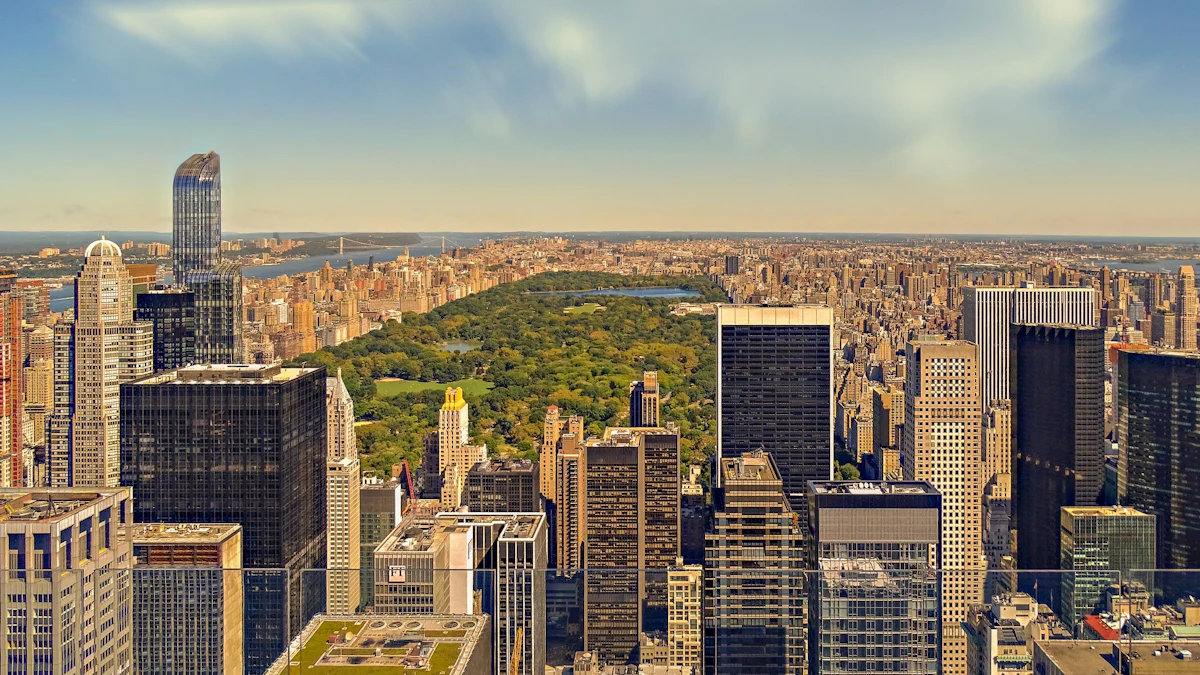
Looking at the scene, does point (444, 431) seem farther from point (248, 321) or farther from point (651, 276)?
point (651, 276)

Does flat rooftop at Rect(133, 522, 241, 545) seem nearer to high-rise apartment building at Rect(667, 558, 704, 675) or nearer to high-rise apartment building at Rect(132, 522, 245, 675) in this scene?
high-rise apartment building at Rect(132, 522, 245, 675)

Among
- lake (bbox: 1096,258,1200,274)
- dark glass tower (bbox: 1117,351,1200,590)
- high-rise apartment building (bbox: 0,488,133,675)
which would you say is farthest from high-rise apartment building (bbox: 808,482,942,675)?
lake (bbox: 1096,258,1200,274)

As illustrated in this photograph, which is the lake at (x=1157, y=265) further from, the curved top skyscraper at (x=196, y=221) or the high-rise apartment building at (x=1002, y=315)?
the curved top skyscraper at (x=196, y=221)

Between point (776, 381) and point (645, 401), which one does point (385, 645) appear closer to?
point (776, 381)

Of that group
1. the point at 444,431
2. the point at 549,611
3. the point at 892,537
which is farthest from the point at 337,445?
the point at 549,611

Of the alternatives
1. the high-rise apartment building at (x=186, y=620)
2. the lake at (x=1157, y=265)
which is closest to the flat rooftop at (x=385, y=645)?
the high-rise apartment building at (x=186, y=620)
